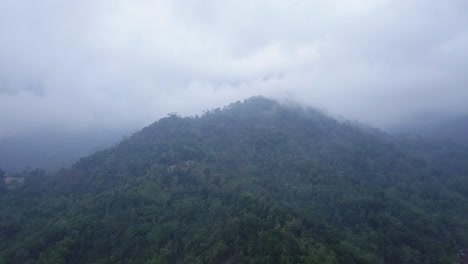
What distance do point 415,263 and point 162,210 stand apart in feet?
128

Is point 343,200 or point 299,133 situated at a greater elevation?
point 299,133

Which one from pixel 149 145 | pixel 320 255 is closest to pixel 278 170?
pixel 149 145

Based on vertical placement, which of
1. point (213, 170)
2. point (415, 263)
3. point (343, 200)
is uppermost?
point (213, 170)

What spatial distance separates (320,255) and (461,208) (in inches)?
1974

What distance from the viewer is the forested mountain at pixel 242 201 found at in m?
50.2

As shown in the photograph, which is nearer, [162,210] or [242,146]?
[162,210]

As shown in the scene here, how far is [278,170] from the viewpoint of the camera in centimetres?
8688

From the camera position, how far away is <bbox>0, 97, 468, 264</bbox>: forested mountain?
5019 cm

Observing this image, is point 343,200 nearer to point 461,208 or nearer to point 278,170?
point 278,170

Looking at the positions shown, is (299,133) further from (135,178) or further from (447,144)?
(447,144)

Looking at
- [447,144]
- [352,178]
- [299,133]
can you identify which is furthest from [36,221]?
[447,144]

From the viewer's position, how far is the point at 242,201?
5853cm

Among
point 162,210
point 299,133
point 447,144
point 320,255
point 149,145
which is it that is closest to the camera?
point 320,255

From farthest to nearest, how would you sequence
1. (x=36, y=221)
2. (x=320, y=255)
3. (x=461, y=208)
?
1. (x=461, y=208)
2. (x=36, y=221)
3. (x=320, y=255)
